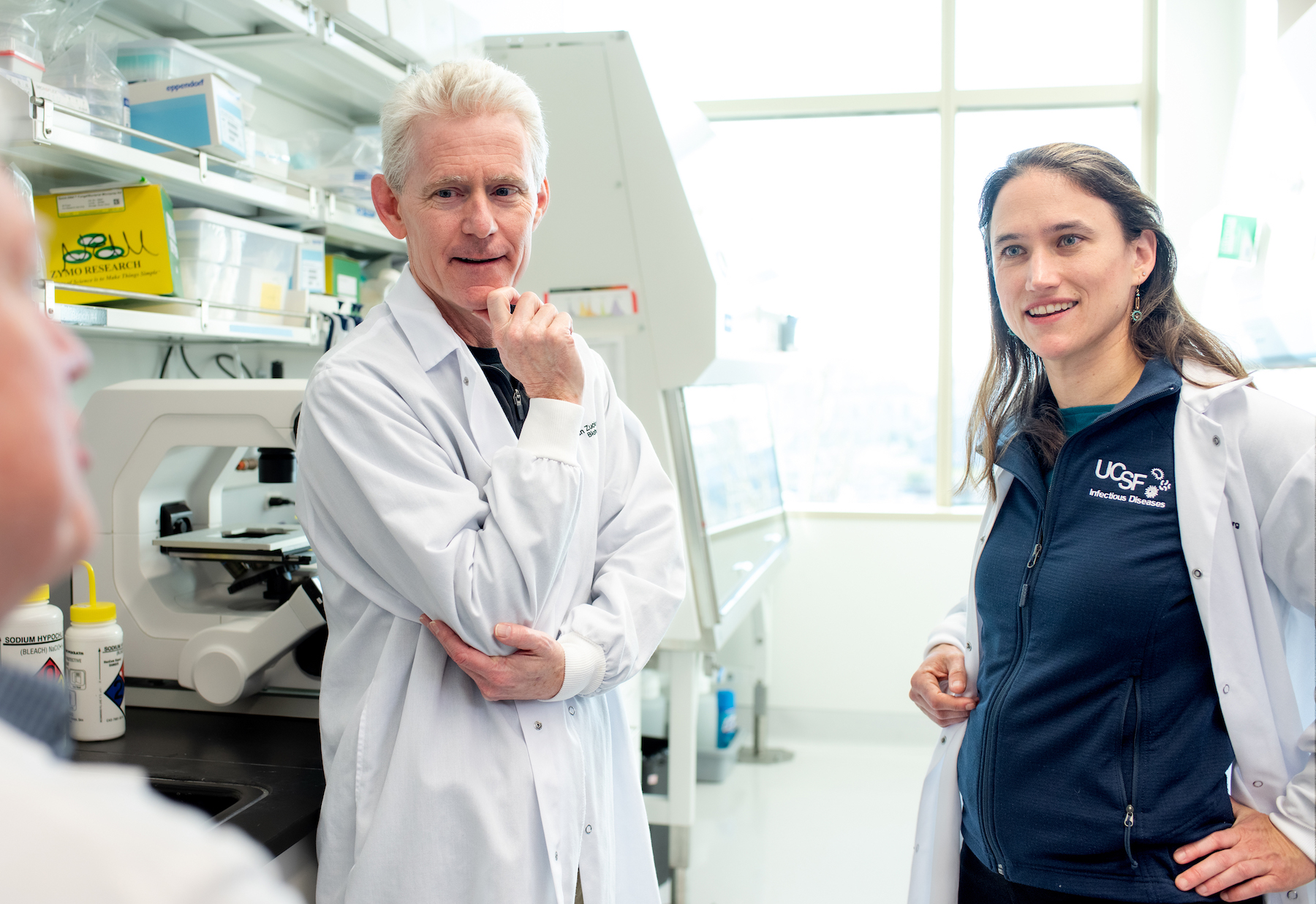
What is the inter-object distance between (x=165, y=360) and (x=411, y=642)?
124cm

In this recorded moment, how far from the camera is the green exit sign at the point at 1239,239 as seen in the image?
2729 millimetres

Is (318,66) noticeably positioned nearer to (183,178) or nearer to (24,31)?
(183,178)

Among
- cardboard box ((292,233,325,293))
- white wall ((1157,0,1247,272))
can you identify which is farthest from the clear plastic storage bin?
white wall ((1157,0,1247,272))

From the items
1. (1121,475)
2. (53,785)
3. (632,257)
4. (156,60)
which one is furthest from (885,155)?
(53,785)

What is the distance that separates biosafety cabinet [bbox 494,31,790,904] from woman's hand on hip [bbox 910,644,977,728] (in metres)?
1.09

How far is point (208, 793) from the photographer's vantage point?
3.92ft

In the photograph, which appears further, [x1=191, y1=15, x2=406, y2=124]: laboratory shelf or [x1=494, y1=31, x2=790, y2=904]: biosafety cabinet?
[x1=494, y1=31, x2=790, y2=904]: biosafety cabinet

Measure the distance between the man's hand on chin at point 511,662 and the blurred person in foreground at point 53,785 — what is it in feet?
2.47

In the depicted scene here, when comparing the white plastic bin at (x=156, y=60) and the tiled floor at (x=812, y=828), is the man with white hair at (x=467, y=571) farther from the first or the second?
the tiled floor at (x=812, y=828)

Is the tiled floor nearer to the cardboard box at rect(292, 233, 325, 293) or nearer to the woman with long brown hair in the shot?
the woman with long brown hair

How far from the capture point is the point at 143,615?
1.50 meters

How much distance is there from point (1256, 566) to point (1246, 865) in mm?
328

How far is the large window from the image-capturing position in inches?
160

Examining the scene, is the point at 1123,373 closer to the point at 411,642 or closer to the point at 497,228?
the point at 497,228
